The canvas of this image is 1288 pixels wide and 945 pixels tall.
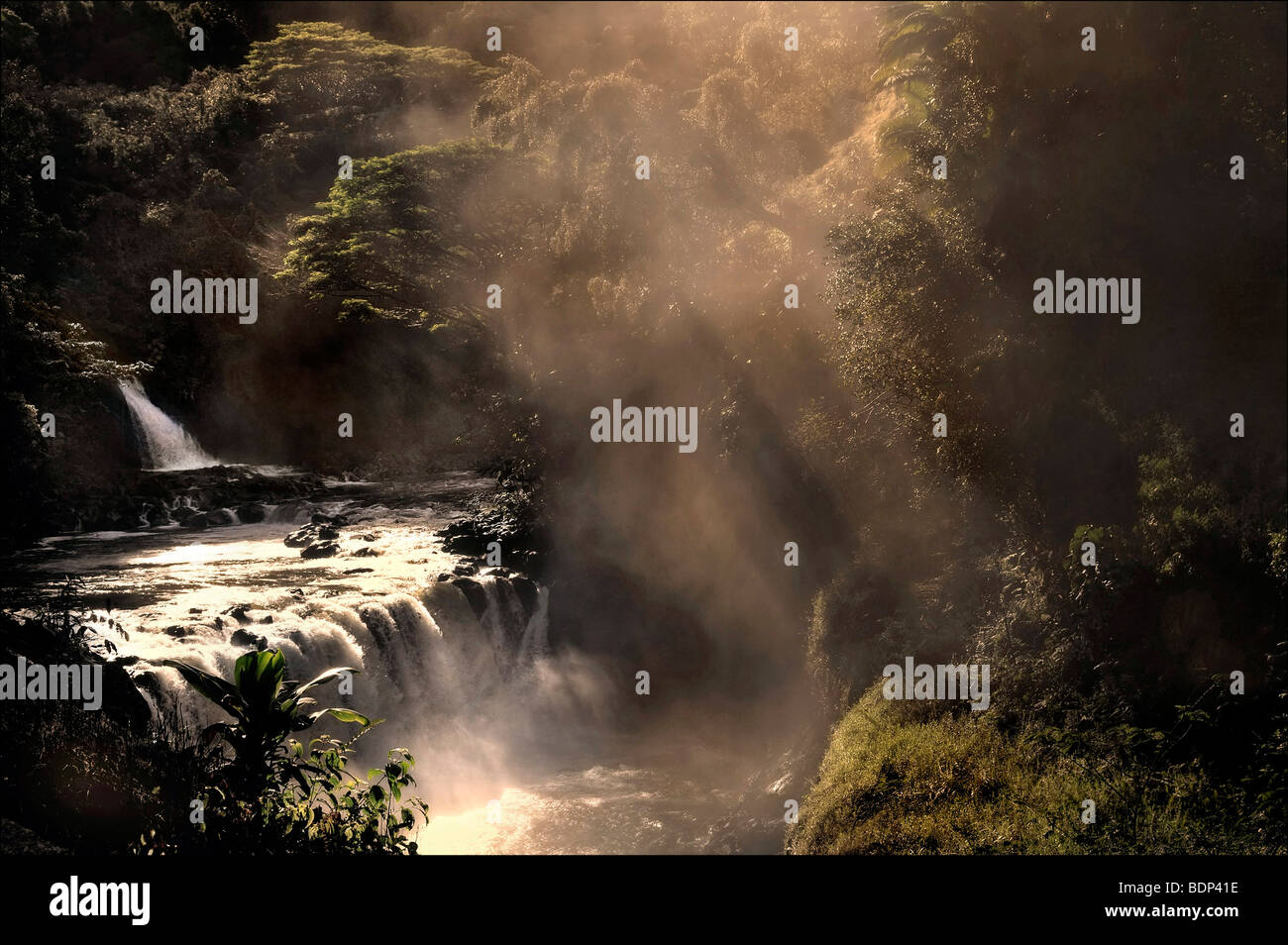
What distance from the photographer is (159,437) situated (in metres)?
29.5

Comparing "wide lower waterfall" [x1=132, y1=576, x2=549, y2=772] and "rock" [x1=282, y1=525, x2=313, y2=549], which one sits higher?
"rock" [x1=282, y1=525, x2=313, y2=549]

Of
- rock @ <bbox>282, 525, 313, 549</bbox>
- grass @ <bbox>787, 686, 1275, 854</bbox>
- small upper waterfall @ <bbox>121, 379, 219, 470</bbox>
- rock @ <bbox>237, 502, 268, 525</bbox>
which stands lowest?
grass @ <bbox>787, 686, 1275, 854</bbox>

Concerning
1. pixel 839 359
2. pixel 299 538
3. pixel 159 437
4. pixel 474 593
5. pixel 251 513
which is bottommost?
pixel 474 593

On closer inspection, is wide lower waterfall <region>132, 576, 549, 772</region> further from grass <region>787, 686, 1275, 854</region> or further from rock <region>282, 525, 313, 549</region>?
grass <region>787, 686, 1275, 854</region>

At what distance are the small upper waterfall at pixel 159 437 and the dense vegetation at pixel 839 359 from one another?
937mm

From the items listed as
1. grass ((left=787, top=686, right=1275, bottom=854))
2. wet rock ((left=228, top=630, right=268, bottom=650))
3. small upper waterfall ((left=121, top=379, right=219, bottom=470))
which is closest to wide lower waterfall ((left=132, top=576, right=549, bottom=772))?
wet rock ((left=228, top=630, right=268, bottom=650))

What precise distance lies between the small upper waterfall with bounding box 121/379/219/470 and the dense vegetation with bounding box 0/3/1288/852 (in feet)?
3.07

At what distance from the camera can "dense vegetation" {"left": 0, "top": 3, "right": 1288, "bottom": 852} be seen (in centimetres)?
1220

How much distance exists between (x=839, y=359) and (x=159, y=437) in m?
20.3

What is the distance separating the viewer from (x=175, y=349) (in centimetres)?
3288

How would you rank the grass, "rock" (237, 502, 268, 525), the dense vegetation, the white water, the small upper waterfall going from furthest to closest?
the small upper waterfall, "rock" (237, 502, 268, 525), the white water, the dense vegetation, the grass

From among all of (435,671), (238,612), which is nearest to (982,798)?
(435,671)

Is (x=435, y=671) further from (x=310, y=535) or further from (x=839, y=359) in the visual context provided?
(x=839, y=359)
